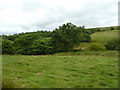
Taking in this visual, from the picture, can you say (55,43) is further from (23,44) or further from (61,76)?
(61,76)

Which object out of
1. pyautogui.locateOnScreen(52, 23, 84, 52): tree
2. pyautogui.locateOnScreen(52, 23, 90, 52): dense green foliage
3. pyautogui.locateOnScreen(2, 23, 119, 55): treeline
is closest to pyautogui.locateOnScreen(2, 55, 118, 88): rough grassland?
pyautogui.locateOnScreen(2, 23, 119, 55): treeline

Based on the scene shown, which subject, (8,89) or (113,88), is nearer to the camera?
(8,89)

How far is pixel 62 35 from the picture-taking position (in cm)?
4588

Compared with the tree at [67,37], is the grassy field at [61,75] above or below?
below

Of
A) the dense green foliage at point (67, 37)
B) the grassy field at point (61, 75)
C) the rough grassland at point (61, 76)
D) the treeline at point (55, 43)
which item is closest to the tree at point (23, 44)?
the treeline at point (55, 43)

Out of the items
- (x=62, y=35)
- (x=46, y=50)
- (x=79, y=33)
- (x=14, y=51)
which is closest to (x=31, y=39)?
(x=14, y=51)

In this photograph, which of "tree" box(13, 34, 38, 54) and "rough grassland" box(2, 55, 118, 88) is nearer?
"rough grassland" box(2, 55, 118, 88)

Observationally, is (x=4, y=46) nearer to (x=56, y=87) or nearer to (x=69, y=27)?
(x=69, y=27)

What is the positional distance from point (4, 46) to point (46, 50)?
19.6 metres

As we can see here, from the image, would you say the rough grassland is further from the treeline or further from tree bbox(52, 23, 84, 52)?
tree bbox(52, 23, 84, 52)

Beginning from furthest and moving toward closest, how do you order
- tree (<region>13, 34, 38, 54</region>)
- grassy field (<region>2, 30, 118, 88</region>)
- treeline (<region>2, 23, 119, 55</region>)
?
1. tree (<region>13, 34, 38, 54</region>)
2. treeline (<region>2, 23, 119, 55</region>)
3. grassy field (<region>2, 30, 118, 88</region>)

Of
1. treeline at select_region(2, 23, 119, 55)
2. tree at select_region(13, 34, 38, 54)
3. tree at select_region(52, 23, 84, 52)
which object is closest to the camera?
tree at select_region(52, 23, 84, 52)

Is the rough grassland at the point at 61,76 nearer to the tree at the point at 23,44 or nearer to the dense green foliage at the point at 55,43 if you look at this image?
the dense green foliage at the point at 55,43

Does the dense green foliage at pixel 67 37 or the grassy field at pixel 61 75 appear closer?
the grassy field at pixel 61 75
